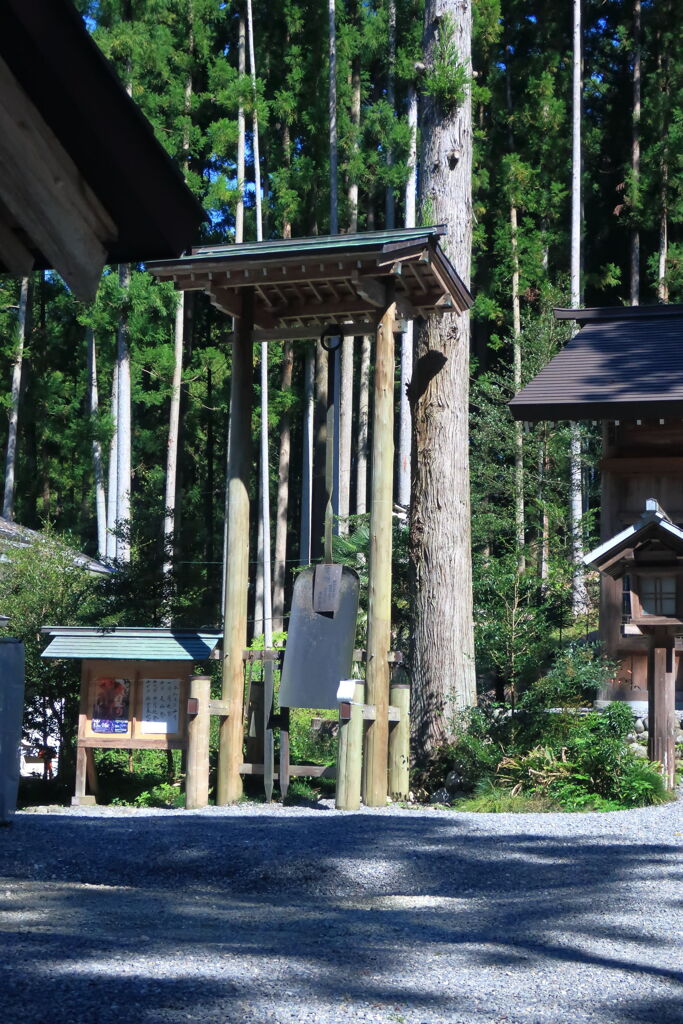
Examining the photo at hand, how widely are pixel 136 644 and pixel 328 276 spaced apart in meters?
4.03

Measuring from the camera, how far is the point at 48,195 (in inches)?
164

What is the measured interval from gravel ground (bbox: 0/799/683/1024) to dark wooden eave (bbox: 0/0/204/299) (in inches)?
97.0

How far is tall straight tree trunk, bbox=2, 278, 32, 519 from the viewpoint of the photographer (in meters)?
27.8

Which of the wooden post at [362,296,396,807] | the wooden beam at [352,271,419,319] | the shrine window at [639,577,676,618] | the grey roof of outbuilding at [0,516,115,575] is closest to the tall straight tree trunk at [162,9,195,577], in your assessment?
the grey roof of outbuilding at [0,516,115,575]

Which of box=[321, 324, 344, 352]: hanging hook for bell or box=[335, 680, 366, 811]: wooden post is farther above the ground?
box=[321, 324, 344, 352]: hanging hook for bell

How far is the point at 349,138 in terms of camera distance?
95.4ft

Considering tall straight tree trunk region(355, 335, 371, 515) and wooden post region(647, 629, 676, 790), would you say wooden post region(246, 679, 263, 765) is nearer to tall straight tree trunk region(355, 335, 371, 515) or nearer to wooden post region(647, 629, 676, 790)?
wooden post region(647, 629, 676, 790)

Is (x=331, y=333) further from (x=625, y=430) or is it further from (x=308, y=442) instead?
(x=308, y=442)

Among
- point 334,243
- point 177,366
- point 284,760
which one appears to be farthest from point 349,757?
point 177,366

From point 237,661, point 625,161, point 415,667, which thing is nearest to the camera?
point 237,661

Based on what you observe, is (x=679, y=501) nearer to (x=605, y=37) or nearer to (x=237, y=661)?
(x=237, y=661)

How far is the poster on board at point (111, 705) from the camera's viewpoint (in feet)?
37.5

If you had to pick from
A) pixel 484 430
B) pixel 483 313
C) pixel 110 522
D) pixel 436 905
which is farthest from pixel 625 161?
pixel 436 905

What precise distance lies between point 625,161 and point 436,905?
98.3 ft
